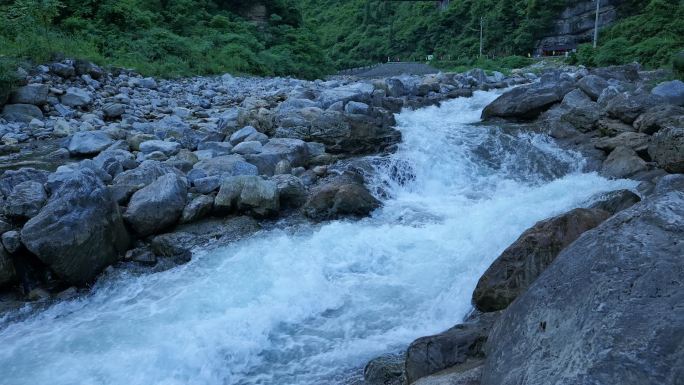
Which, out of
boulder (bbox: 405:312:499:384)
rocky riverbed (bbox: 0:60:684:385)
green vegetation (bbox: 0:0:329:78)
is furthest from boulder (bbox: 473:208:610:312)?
green vegetation (bbox: 0:0:329:78)

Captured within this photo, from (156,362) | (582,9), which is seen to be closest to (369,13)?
(582,9)

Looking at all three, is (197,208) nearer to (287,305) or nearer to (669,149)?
(287,305)

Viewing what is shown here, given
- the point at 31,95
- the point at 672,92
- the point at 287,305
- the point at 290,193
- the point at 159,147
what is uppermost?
the point at 31,95

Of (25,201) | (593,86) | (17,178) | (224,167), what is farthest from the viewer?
(593,86)

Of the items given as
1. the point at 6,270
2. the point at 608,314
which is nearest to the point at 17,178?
the point at 6,270

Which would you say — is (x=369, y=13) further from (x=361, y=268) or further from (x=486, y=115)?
(x=361, y=268)

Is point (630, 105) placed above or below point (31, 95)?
below

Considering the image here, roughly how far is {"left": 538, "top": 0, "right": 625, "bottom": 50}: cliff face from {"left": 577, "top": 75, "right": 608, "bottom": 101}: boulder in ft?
111

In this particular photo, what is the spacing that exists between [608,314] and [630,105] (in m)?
9.36

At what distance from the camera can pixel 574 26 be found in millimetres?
44031

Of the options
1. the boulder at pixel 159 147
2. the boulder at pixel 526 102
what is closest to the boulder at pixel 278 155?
the boulder at pixel 159 147

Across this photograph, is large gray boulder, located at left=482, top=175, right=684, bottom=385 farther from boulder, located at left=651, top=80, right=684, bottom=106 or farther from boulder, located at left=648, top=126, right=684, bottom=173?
boulder, located at left=651, top=80, right=684, bottom=106

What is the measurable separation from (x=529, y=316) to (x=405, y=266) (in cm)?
319

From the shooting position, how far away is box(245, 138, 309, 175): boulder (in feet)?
28.1
